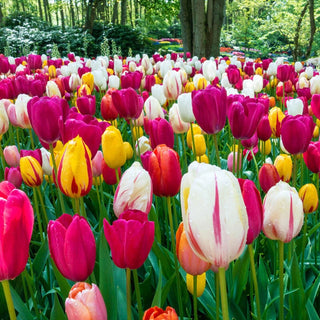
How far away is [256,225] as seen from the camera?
3.05 feet

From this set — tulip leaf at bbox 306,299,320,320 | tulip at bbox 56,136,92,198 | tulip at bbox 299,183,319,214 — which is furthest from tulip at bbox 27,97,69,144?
tulip leaf at bbox 306,299,320,320

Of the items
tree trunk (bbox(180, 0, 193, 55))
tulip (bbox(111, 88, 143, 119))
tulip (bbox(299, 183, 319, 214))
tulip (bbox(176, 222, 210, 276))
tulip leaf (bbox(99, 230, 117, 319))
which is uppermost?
tree trunk (bbox(180, 0, 193, 55))

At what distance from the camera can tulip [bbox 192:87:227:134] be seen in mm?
1535

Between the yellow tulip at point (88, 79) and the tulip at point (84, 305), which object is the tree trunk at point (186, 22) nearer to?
the yellow tulip at point (88, 79)

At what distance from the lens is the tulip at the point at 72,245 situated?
0.85m

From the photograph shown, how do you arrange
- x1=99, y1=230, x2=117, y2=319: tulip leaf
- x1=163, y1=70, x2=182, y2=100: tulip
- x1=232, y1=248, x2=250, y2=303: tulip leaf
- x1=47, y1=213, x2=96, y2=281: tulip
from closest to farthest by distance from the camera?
x1=47, y1=213, x2=96, y2=281: tulip → x1=99, y1=230, x2=117, y2=319: tulip leaf → x1=232, y1=248, x2=250, y2=303: tulip leaf → x1=163, y1=70, x2=182, y2=100: tulip

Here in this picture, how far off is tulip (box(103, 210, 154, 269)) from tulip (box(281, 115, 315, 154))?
32.6 inches

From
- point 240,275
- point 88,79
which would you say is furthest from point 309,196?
point 88,79

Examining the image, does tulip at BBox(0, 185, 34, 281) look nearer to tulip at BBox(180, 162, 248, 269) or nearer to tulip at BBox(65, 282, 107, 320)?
tulip at BBox(65, 282, 107, 320)

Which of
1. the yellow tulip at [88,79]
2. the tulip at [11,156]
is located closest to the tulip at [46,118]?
the tulip at [11,156]

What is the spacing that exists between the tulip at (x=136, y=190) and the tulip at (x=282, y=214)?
28cm

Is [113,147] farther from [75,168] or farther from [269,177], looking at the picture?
[269,177]

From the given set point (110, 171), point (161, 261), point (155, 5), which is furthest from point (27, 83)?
point (155, 5)

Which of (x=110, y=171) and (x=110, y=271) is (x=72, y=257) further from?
(x=110, y=171)
